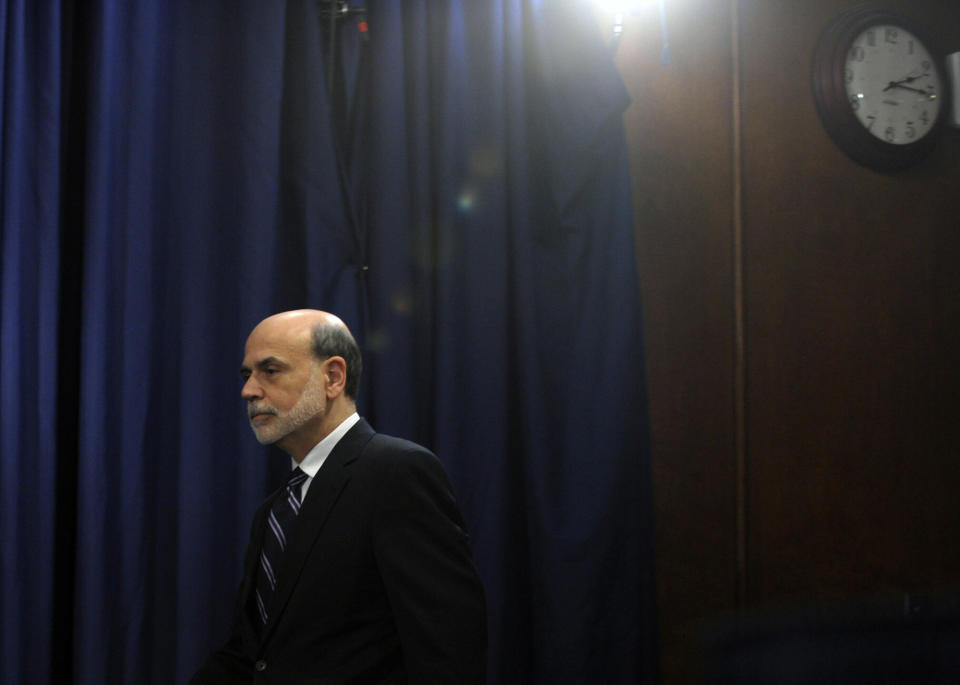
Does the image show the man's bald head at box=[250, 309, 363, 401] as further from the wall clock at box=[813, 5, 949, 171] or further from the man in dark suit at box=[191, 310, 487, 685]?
the wall clock at box=[813, 5, 949, 171]

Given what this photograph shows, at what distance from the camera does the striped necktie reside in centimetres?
151

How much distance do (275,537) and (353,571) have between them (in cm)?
22

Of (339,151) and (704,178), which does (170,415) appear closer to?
(339,151)

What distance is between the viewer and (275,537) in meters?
1.53

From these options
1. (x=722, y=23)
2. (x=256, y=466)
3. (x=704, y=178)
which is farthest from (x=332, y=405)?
(x=722, y=23)

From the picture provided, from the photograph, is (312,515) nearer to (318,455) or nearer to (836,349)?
(318,455)

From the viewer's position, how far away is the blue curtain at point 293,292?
1862mm

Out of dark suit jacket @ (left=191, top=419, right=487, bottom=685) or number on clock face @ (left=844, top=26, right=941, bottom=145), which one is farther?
number on clock face @ (left=844, top=26, right=941, bottom=145)

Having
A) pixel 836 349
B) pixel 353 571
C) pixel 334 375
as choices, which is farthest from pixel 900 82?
pixel 353 571

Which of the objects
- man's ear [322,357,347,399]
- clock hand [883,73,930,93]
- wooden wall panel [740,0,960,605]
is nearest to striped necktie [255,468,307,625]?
man's ear [322,357,347,399]

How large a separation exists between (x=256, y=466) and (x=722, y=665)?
1.47 m

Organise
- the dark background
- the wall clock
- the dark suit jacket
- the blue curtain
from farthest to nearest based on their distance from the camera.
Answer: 1. the wall clock
2. the dark background
3. the blue curtain
4. the dark suit jacket

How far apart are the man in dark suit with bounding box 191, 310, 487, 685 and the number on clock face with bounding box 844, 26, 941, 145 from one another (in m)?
1.97

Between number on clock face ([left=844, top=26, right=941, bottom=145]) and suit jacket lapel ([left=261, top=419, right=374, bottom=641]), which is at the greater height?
number on clock face ([left=844, top=26, right=941, bottom=145])
